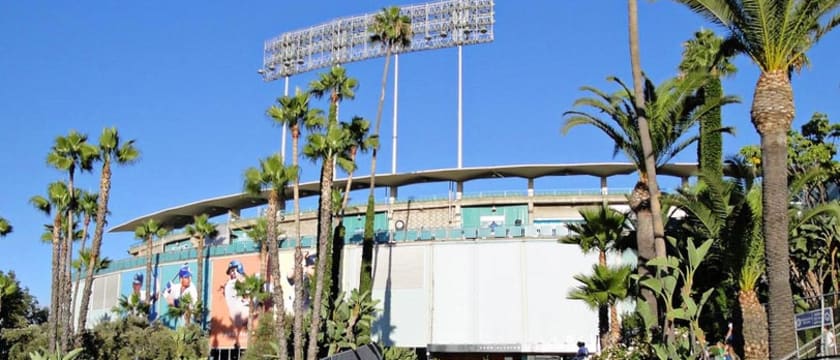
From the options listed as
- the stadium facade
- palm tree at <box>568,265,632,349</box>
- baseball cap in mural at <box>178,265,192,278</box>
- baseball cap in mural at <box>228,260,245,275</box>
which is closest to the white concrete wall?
the stadium facade

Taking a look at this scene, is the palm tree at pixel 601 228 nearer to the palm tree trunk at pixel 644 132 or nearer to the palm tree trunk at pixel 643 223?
the palm tree trunk at pixel 643 223

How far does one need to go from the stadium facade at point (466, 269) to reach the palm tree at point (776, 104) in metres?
27.4

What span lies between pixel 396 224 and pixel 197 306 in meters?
14.7

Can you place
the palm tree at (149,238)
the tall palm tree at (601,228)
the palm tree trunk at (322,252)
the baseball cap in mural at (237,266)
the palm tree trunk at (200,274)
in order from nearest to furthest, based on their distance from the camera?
the tall palm tree at (601,228) < the palm tree trunk at (322,252) < the baseball cap in mural at (237,266) < the palm tree trunk at (200,274) < the palm tree at (149,238)

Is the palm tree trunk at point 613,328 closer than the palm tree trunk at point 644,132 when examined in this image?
No

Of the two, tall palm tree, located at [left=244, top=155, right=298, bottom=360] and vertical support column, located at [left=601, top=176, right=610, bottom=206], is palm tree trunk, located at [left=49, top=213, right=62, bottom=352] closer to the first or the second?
tall palm tree, located at [left=244, top=155, right=298, bottom=360]

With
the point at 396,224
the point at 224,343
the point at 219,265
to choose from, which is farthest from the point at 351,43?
the point at 224,343

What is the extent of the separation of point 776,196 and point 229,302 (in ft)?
149

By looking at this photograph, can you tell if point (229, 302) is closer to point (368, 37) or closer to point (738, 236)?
point (368, 37)

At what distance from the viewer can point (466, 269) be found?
47781 millimetres

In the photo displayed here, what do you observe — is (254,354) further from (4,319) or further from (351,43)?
(351,43)

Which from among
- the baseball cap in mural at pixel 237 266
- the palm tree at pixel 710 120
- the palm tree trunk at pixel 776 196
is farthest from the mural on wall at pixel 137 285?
the palm tree trunk at pixel 776 196

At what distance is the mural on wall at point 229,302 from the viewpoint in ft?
180

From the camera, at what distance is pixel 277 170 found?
1259 inches
